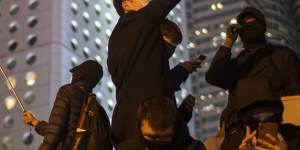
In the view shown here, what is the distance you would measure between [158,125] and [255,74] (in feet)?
4.58

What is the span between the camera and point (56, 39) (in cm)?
4250

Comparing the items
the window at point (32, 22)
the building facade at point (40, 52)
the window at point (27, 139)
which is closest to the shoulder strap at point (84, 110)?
the building facade at point (40, 52)

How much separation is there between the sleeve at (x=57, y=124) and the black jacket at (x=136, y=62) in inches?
21.7

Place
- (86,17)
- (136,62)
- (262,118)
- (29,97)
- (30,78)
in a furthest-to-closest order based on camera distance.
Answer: (86,17) < (30,78) < (29,97) < (136,62) < (262,118)

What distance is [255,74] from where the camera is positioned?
12.9ft

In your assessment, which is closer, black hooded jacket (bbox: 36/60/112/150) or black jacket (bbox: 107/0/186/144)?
black jacket (bbox: 107/0/186/144)

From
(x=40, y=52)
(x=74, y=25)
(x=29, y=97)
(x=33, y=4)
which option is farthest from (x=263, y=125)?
(x=33, y=4)

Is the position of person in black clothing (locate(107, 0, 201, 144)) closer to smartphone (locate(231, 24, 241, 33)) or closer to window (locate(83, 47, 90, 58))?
smartphone (locate(231, 24, 241, 33))

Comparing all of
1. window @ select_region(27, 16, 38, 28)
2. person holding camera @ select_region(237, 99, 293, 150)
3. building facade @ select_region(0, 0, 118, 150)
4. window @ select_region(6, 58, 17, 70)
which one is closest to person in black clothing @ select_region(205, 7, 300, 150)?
person holding camera @ select_region(237, 99, 293, 150)

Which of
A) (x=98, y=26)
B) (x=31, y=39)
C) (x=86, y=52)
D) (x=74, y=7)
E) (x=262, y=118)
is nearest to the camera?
(x=262, y=118)

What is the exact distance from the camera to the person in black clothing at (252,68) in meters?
3.79

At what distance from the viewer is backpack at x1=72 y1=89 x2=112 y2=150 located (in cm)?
404

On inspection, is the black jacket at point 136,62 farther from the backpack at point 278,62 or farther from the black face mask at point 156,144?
the backpack at point 278,62

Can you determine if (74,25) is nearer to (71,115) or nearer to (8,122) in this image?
(8,122)
